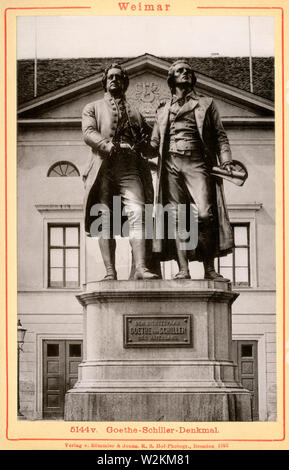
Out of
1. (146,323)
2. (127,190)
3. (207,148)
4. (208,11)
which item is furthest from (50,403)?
(208,11)

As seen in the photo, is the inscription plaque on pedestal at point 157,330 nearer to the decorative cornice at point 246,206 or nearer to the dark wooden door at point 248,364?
the dark wooden door at point 248,364

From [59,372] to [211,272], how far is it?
1.23 m

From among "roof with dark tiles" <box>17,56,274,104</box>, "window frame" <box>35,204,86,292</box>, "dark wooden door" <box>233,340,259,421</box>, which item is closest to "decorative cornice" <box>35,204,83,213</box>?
"window frame" <box>35,204,86,292</box>

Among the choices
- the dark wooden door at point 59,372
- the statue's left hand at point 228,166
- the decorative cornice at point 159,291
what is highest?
the statue's left hand at point 228,166

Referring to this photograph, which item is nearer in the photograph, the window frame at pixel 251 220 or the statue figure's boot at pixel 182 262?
the statue figure's boot at pixel 182 262

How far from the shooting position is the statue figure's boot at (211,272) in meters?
7.75

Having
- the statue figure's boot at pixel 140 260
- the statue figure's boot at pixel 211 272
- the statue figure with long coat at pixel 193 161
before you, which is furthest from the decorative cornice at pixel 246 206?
the statue figure's boot at pixel 140 260

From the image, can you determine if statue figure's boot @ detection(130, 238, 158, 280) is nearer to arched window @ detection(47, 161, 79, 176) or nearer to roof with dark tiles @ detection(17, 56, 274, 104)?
arched window @ detection(47, 161, 79, 176)

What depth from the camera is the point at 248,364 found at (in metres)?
7.89

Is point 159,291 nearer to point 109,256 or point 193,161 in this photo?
point 109,256

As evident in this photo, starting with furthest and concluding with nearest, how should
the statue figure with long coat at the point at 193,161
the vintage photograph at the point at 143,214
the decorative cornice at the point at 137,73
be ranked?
the decorative cornice at the point at 137,73
the statue figure with long coat at the point at 193,161
the vintage photograph at the point at 143,214

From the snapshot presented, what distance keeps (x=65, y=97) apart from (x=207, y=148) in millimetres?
1070

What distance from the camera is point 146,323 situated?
24.8 feet

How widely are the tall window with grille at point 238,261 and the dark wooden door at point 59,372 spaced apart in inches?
44.6
